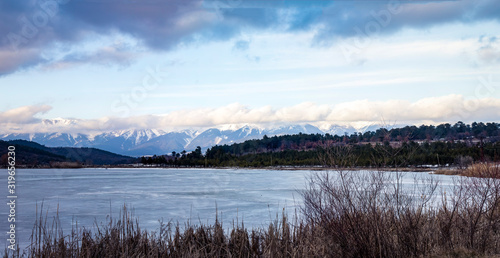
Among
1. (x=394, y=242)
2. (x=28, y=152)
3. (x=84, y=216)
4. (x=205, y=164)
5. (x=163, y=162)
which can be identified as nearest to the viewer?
(x=394, y=242)

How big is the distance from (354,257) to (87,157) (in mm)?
160056

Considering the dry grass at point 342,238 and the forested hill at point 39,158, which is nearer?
the dry grass at point 342,238

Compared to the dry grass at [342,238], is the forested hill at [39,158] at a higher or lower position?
higher

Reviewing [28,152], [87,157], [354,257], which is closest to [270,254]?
[354,257]

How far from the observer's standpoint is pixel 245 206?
20312 mm

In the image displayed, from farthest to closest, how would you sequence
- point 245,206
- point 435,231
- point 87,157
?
1. point 87,157
2. point 245,206
3. point 435,231

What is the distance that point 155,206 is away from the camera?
20.7 meters

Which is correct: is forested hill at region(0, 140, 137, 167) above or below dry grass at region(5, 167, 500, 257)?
above

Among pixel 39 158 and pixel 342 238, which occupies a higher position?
pixel 39 158

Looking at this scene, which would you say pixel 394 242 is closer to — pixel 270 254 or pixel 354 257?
pixel 354 257

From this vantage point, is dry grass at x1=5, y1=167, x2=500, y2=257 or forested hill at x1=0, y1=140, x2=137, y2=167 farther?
forested hill at x1=0, y1=140, x2=137, y2=167

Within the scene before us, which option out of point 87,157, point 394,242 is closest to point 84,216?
point 394,242

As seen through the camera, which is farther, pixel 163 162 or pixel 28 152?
pixel 163 162

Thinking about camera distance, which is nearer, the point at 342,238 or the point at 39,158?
the point at 342,238
